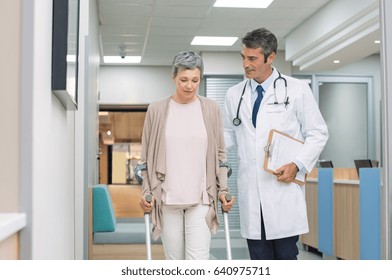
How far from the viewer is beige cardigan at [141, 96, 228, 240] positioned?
2.29 metres

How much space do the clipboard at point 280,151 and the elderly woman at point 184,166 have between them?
21 centimetres

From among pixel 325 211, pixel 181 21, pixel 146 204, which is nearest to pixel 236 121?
pixel 146 204

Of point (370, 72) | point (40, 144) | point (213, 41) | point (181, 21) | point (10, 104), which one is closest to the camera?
point (10, 104)

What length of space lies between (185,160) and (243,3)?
3961mm

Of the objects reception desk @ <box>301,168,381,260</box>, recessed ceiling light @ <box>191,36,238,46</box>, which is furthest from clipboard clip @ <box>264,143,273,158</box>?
recessed ceiling light @ <box>191,36,238,46</box>

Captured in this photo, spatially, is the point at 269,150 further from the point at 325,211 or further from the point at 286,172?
the point at 325,211

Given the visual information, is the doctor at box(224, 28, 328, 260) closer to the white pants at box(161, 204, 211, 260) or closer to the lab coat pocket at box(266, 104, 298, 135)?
the lab coat pocket at box(266, 104, 298, 135)

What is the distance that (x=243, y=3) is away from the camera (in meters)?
5.95

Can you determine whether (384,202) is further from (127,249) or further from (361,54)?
(361,54)

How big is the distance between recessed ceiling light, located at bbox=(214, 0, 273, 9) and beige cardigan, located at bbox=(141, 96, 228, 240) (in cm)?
370

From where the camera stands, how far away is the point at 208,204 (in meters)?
2.30

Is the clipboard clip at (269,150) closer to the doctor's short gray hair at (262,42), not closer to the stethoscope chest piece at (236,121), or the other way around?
the stethoscope chest piece at (236,121)

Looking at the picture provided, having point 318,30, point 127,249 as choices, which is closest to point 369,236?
point 127,249
